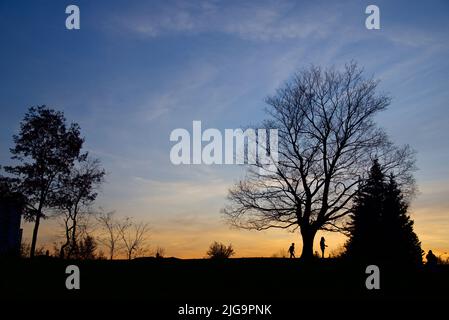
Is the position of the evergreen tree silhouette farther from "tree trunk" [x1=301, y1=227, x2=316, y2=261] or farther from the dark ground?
the dark ground

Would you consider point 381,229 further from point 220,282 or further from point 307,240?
point 220,282

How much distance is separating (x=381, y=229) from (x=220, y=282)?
1968cm

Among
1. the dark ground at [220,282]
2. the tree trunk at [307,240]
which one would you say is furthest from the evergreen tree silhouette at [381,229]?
the dark ground at [220,282]

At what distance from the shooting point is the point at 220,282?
21.0 meters

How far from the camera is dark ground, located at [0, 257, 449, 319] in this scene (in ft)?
54.9

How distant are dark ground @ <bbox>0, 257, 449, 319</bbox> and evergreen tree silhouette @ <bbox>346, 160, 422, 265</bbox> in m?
9.26

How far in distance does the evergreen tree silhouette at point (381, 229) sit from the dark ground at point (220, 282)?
926cm

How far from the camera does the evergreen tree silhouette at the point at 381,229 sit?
34.1 m

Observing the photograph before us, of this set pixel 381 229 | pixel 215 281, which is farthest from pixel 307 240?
pixel 215 281

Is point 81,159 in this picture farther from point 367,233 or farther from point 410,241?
point 410,241

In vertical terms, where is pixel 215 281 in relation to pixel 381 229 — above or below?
below

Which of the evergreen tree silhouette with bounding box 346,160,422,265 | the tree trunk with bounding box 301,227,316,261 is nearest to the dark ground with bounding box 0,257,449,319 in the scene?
the tree trunk with bounding box 301,227,316,261
